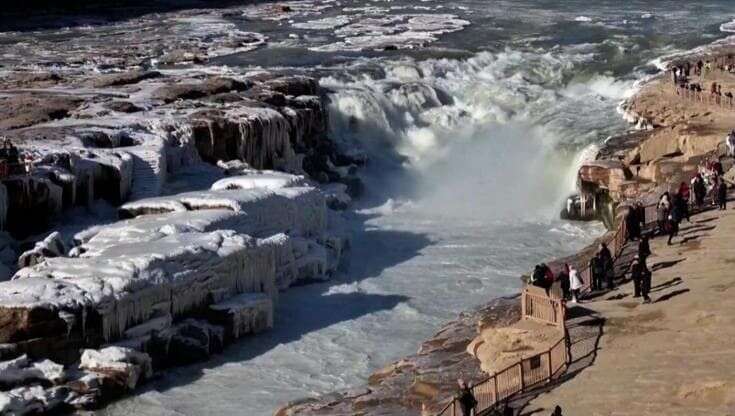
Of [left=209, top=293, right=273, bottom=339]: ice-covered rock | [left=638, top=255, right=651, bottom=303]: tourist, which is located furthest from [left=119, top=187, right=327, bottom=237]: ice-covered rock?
[left=638, top=255, right=651, bottom=303]: tourist

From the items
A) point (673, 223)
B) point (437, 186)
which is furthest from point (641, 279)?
point (437, 186)

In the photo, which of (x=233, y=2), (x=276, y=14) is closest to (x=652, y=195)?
(x=276, y=14)

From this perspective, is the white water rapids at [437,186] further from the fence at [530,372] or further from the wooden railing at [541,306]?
the fence at [530,372]

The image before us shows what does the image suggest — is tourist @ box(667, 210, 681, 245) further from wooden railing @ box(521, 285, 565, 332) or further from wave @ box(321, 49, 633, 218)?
wave @ box(321, 49, 633, 218)

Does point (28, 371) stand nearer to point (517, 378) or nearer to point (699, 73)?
point (517, 378)

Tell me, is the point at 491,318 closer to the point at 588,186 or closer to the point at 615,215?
the point at 615,215
